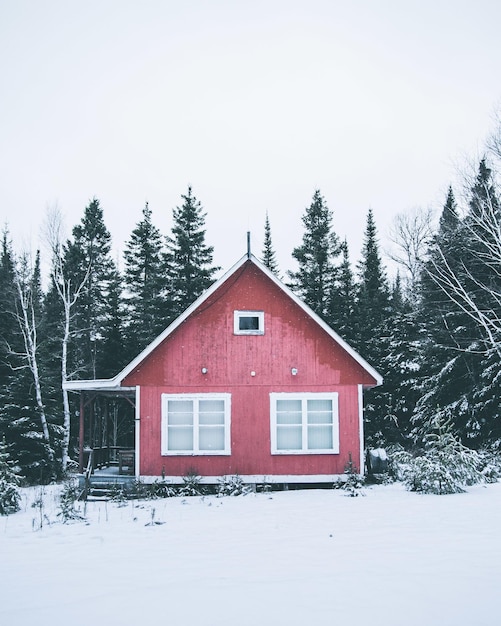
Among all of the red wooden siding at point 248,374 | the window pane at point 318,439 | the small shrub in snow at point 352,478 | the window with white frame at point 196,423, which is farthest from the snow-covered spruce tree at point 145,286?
the small shrub in snow at point 352,478

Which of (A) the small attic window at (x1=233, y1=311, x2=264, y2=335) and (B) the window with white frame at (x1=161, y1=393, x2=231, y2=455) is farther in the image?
(A) the small attic window at (x1=233, y1=311, x2=264, y2=335)

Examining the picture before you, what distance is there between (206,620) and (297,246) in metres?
33.8

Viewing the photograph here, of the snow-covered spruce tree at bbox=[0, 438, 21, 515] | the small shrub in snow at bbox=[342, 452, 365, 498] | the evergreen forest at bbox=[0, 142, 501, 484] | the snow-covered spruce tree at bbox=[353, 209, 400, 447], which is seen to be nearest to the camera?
the snow-covered spruce tree at bbox=[0, 438, 21, 515]

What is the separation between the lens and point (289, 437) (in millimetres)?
18031

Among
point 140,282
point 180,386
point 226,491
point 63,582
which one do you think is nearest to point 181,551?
point 63,582

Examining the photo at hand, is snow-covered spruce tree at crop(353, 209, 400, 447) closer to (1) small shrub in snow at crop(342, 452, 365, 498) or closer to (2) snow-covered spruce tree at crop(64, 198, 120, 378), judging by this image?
(1) small shrub in snow at crop(342, 452, 365, 498)

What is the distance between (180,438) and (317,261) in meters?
22.2

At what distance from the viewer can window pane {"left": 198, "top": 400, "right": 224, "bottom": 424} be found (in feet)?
59.2

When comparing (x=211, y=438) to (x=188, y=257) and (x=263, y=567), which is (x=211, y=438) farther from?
(x=188, y=257)

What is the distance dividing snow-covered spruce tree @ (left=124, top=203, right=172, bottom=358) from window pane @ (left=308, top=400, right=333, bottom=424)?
18.0 metres

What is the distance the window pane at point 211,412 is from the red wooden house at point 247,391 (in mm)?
29

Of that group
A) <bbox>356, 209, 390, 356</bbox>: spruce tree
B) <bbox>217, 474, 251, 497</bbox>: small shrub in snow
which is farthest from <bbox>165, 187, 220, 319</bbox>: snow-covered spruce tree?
<bbox>217, 474, 251, 497</bbox>: small shrub in snow

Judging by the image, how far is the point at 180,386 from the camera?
18047 millimetres

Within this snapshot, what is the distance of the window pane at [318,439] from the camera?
18.0 m
